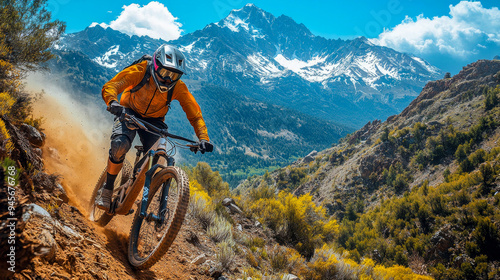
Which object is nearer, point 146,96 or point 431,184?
point 146,96

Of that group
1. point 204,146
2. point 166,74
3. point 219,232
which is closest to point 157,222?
point 204,146

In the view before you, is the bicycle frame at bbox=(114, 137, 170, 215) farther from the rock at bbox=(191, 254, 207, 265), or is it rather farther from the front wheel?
the rock at bbox=(191, 254, 207, 265)

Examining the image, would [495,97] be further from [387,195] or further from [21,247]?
[21,247]

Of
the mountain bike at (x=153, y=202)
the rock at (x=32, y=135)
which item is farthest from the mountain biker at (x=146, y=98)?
the rock at (x=32, y=135)

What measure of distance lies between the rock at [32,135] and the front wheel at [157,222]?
5.09m

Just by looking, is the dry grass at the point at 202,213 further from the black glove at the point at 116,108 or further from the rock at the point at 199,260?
the black glove at the point at 116,108

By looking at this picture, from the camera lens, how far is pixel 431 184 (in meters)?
46.3

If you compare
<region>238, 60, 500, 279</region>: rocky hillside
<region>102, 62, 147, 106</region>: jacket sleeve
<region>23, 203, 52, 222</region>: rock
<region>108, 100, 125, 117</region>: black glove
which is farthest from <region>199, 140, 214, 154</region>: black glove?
<region>238, 60, 500, 279</region>: rocky hillside

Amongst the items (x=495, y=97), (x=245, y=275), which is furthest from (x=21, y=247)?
(x=495, y=97)

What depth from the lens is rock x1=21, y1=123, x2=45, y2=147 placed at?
721cm

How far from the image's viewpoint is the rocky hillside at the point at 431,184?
24.6 metres

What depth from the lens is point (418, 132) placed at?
59.9 metres

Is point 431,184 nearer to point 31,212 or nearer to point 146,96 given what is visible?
point 146,96

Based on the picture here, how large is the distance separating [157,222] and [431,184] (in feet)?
177
